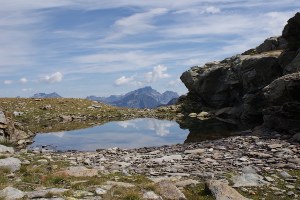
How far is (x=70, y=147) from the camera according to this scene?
40656mm

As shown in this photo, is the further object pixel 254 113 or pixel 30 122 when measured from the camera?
pixel 30 122

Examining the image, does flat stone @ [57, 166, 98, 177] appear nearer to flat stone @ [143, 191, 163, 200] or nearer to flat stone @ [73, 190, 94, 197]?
flat stone @ [73, 190, 94, 197]

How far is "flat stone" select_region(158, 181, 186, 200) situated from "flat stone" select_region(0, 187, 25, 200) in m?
5.59

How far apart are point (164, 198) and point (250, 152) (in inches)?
522

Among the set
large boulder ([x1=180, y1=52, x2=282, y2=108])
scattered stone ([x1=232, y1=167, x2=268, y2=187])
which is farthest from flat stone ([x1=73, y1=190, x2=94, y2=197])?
large boulder ([x1=180, y1=52, x2=282, y2=108])

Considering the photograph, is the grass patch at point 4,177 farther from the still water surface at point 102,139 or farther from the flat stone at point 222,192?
the still water surface at point 102,139

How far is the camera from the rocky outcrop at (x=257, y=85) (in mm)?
41406

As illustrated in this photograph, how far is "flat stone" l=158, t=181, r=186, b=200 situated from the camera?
15484 mm

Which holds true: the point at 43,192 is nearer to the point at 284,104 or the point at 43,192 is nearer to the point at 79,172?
the point at 79,172

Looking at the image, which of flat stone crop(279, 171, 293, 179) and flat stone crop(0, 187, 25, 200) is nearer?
flat stone crop(0, 187, 25, 200)

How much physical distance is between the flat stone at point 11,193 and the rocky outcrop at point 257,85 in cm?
2932

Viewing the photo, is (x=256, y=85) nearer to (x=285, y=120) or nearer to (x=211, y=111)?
(x=211, y=111)

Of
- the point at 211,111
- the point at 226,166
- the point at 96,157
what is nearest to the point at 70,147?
the point at 96,157

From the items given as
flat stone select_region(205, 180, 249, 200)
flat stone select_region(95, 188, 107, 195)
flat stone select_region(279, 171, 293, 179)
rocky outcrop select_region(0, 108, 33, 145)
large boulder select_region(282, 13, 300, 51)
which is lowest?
flat stone select_region(279, 171, 293, 179)
